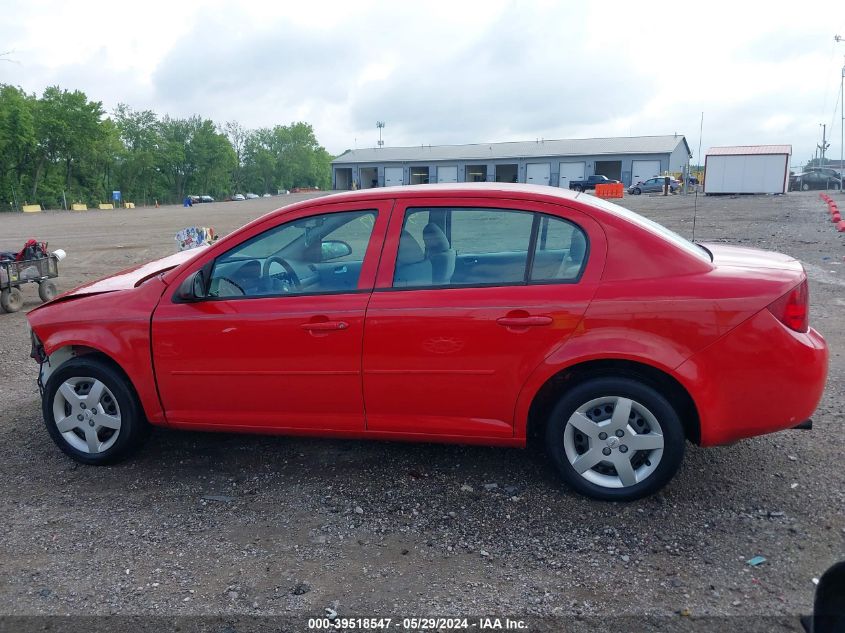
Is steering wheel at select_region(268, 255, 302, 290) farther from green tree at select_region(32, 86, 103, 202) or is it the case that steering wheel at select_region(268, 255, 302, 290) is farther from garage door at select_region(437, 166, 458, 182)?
green tree at select_region(32, 86, 103, 202)

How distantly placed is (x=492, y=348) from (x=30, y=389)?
4690mm

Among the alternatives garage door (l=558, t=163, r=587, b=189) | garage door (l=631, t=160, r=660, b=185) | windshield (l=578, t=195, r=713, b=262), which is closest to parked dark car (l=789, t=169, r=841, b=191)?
garage door (l=631, t=160, r=660, b=185)

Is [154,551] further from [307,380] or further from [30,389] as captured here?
[30,389]

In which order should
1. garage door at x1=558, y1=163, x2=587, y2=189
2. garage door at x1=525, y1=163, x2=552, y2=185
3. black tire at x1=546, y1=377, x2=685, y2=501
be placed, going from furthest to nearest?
garage door at x1=525, y1=163, x2=552, y2=185 < garage door at x1=558, y1=163, x2=587, y2=189 < black tire at x1=546, y1=377, x2=685, y2=501

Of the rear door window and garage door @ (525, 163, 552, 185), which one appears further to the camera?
garage door @ (525, 163, 552, 185)

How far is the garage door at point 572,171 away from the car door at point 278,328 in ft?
227

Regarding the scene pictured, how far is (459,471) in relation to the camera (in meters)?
4.30

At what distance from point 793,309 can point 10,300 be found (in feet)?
33.3

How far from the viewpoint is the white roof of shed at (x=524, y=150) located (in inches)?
2798

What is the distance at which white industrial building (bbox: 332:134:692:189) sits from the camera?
69.8 m

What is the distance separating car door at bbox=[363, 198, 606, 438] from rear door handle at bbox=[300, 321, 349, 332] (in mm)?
145

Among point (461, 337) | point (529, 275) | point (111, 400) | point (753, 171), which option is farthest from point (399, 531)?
point (753, 171)

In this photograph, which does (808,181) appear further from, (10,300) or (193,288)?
(193,288)

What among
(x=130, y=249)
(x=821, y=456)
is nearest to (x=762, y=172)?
(x=130, y=249)
